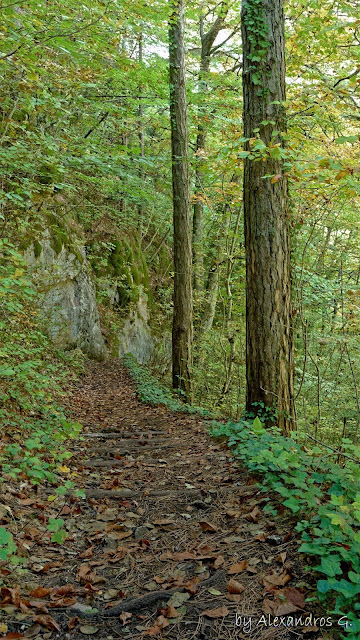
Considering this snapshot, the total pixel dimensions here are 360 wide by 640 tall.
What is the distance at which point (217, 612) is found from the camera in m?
2.27

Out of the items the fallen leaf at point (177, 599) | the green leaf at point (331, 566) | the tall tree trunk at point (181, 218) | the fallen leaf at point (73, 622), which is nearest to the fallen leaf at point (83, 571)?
the fallen leaf at point (73, 622)

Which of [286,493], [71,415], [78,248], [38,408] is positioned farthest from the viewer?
[78,248]

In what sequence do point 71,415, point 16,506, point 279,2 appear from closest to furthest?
1. point 16,506
2. point 279,2
3. point 71,415

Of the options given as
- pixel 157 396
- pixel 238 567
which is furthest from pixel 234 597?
pixel 157 396

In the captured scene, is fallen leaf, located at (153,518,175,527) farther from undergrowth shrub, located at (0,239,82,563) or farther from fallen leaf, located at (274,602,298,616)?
fallen leaf, located at (274,602,298,616)

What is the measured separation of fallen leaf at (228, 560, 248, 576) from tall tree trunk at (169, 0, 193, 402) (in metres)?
6.65

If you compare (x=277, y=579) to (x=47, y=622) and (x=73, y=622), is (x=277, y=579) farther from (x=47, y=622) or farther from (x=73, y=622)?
(x=47, y=622)

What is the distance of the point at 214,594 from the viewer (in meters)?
2.41

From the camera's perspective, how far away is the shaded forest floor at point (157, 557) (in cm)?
225

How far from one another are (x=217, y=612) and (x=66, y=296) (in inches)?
390

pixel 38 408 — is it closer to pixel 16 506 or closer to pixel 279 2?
pixel 16 506

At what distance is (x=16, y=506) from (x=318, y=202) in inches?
261

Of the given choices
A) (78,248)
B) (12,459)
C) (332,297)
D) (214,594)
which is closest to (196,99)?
(78,248)

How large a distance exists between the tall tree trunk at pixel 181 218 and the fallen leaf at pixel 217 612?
22.8 ft
